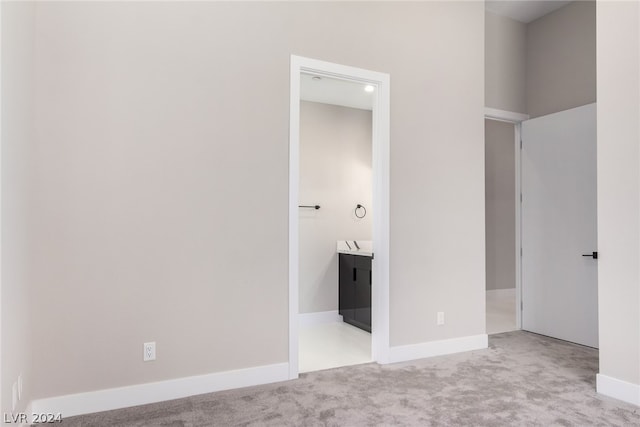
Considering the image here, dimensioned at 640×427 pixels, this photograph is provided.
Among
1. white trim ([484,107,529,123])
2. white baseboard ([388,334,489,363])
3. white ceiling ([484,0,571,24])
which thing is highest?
white ceiling ([484,0,571,24])

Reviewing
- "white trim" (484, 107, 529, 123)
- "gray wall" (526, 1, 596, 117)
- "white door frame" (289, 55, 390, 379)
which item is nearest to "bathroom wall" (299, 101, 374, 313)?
"white trim" (484, 107, 529, 123)

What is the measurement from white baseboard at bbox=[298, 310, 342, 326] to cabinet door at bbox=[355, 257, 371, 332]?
48 cm

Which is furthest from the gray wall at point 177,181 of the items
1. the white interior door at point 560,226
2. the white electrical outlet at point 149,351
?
the white interior door at point 560,226

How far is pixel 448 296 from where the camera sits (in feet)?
12.2

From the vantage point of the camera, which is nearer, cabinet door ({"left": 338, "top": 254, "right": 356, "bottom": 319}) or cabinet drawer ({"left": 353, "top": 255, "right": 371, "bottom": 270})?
cabinet drawer ({"left": 353, "top": 255, "right": 371, "bottom": 270})

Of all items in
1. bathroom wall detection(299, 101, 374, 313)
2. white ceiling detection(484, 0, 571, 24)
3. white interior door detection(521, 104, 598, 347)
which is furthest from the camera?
bathroom wall detection(299, 101, 374, 313)

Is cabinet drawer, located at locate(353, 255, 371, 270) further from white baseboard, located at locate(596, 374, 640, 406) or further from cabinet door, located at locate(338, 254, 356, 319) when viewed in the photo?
white baseboard, located at locate(596, 374, 640, 406)

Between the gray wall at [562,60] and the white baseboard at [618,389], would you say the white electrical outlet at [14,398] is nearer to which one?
the white baseboard at [618,389]

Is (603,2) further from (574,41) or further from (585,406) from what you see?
(585,406)

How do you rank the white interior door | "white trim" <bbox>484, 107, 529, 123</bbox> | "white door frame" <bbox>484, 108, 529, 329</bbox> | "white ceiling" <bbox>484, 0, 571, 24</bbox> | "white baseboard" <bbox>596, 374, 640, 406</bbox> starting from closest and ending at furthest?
"white baseboard" <bbox>596, 374, 640, 406</bbox> < the white interior door < "white ceiling" <bbox>484, 0, 571, 24</bbox> < "white trim" <bbox>484, 107, 529, 123</bbox> < "white door frame" <bbox>484, 108, 529, 329</bbox>

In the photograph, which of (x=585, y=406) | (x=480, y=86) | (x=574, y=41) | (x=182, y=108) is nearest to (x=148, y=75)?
(x=182, y=108)

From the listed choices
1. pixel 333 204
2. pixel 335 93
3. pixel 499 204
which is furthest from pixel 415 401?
pixel 499 204

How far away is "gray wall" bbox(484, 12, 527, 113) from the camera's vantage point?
4477mm

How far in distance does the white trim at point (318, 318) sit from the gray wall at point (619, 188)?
2875mm
